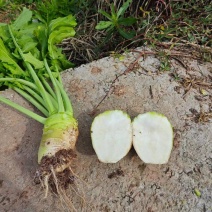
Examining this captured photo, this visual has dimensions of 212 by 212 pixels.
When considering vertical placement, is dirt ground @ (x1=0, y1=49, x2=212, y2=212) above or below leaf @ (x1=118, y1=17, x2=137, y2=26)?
below

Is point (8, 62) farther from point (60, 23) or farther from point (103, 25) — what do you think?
point (103, 25)

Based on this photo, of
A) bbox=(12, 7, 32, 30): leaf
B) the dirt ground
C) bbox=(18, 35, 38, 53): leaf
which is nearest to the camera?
the dirt ground

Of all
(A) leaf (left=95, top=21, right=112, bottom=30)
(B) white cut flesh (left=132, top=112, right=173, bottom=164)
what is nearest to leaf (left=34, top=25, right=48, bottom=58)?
(A) leaf (left=95, top=21, right=112, bottom=30)

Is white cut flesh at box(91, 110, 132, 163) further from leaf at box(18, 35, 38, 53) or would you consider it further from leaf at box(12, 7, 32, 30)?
leaf at box(12, 7, 32, 30)

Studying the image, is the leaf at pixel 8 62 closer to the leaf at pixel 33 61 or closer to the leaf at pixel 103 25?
the leaf at pixel 33 61

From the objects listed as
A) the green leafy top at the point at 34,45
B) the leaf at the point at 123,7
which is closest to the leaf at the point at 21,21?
the green leafy top at the point at 34,45

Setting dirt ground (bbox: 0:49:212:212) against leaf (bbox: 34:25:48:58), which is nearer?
dirt ground (bbox: 0:49:212:212)

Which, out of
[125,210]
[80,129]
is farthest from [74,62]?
[125,210]
